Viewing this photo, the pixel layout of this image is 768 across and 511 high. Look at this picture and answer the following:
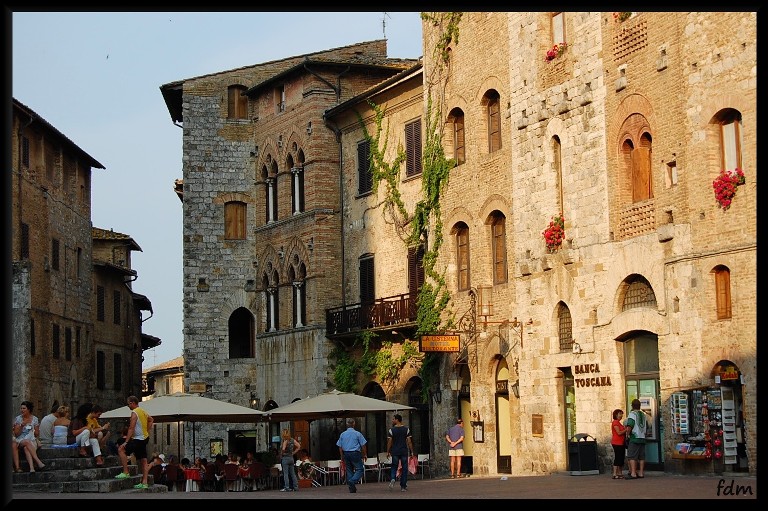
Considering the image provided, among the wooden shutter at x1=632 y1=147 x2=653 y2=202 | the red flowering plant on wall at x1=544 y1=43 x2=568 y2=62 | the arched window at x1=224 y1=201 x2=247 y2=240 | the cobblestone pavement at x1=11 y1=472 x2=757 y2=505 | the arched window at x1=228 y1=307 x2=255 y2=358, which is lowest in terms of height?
the cobblestone pavement at x1=11 y1=472 x2=757 y2=505

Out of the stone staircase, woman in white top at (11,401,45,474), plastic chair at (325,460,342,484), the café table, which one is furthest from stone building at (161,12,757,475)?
woman in white top at (11,401,45,474)

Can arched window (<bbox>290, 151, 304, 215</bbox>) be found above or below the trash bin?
above

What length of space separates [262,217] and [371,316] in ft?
29.8

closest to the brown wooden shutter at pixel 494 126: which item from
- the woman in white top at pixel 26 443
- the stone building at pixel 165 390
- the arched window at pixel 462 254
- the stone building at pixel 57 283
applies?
the arched window at pixel 462 254

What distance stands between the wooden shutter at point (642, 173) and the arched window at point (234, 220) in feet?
77.4

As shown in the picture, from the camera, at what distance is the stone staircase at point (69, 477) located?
1041 inches

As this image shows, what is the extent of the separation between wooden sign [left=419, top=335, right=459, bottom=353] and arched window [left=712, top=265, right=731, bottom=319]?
1038cm

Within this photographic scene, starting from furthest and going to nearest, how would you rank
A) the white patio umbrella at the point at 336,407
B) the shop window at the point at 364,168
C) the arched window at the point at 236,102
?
1. the arched window at the point at 236,102
2. the shop window at the point at 364,168
3. the white patio umbrella at the point at 336,407

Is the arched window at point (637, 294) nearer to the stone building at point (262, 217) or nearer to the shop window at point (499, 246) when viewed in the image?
the shop window at point (499, 246)

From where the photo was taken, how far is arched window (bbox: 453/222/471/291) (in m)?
38.2

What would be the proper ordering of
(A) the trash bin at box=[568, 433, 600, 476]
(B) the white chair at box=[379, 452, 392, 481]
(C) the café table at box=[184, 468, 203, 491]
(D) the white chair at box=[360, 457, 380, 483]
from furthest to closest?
(B) the white chair at box=[379, 452, 392, 481] → (D) the white chair at box=[360, 457, 380, 483] → (C) the café table at box=[184, 468, 203, 491] → (A) the trash bin at box=[568, 433, 600, 476]

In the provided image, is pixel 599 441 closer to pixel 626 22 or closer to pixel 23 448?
pixel 626 22

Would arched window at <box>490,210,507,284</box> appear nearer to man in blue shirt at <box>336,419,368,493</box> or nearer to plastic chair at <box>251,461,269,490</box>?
plastic chair at <box>251,461,269,490</box>

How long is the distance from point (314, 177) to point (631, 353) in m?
18.5
